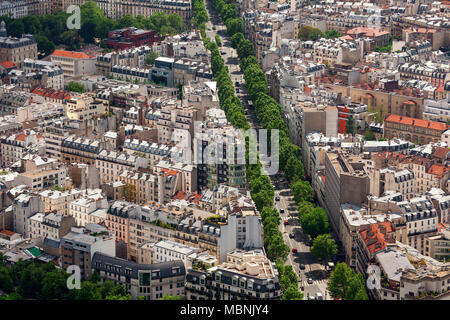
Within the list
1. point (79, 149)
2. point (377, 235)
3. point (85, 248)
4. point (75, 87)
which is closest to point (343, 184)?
point (377, 235)

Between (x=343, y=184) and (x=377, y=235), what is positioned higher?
(x=343, y=184)

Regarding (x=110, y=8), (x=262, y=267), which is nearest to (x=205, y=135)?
(x=262, y=267)

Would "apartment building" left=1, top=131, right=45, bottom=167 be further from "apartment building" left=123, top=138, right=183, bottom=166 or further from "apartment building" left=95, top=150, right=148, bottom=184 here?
"apartment building" left=123, top=138, right=183, bottom=166

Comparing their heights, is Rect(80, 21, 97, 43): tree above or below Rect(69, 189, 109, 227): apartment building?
above

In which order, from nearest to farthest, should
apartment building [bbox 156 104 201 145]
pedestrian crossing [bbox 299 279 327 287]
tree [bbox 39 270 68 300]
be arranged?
tree [bbox 39 270 68 300], pedestrian crossing [bbox 299 279 327 287], apartment building [bbox 156 104 201 145]

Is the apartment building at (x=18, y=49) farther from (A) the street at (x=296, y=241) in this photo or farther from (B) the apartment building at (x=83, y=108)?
(A) the street at (x=296, y=241)

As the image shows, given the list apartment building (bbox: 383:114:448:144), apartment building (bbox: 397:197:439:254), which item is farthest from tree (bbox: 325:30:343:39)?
apartment building (bbox: 397:197:439:254)

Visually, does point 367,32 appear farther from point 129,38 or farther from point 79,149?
point 79,149
